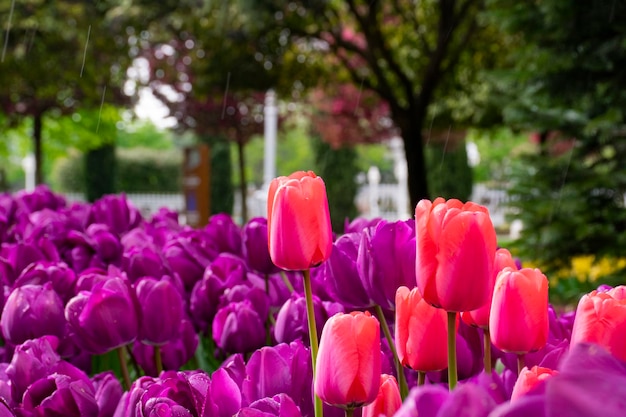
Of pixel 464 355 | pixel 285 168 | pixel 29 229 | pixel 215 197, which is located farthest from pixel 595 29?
pixel 285 168

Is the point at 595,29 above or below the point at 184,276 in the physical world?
above

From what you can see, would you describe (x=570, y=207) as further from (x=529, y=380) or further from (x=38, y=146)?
(x=38, y=146)

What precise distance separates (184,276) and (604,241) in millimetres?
5418

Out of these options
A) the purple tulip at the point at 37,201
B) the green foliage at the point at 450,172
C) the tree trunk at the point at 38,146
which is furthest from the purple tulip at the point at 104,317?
the green foliage at the point at 450,172

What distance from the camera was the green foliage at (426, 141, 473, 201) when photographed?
2258cm

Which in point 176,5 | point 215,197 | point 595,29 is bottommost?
point 215,197

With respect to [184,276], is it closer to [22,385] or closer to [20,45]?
[22,385]

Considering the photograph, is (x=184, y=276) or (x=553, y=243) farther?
(x=553, y=243)

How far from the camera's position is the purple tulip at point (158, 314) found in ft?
4.39

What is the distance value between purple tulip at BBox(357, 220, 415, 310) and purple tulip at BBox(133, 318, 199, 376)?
48cm

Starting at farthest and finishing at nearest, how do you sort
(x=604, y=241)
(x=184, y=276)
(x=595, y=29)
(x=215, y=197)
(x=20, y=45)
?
(x=215, y=197), (x=20, y=45), (x=604, y=241), (x=595, y=29), (x=184, y=276)

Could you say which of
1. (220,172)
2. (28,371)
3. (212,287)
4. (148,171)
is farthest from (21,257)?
(148,171)

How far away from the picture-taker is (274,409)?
842 mm

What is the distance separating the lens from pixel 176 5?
12.4 metres
